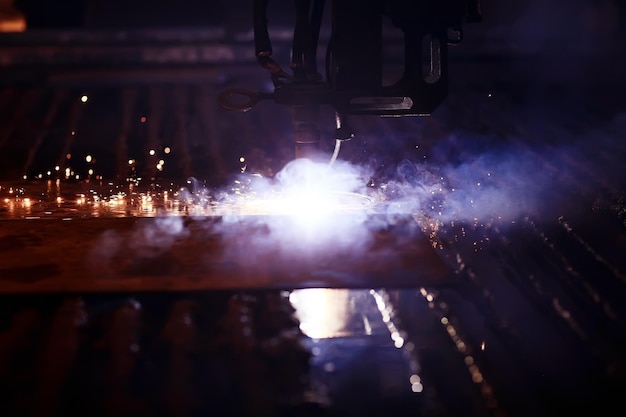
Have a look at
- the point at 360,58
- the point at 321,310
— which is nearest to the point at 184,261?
the point at 321,310

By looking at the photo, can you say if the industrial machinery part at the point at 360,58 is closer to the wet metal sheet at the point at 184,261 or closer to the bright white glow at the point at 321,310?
the wet metal sheet at the point at 184,261

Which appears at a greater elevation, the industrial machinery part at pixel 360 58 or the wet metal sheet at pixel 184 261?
the industrial machinery part at pixel 360 58

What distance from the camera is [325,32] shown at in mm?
5297

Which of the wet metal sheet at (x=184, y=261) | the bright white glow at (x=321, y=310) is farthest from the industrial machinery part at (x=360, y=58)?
the bright white glow at (x=321, y=310)

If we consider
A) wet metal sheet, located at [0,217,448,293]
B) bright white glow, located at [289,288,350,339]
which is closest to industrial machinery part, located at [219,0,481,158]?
wet metal sheet, located at [0,217,448,293]

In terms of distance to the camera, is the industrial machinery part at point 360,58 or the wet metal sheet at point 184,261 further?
the industrial machinery part at point 360,58

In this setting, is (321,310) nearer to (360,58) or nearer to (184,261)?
(184,261)

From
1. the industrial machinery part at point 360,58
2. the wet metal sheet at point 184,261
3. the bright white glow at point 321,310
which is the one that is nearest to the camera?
the bright white glow at point 321,310

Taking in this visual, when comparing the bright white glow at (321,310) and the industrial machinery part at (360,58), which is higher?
the industrial machinery part at (360,58)

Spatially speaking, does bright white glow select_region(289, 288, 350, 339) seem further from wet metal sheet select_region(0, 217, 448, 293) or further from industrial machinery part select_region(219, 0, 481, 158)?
industrial machinery part select_region(219, 0, 481, 158)

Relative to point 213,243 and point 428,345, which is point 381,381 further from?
point 213,243

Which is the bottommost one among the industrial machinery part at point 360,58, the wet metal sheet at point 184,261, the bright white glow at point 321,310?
the bright white glow at point 321,310

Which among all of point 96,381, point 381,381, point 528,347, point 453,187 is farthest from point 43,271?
point 453,187

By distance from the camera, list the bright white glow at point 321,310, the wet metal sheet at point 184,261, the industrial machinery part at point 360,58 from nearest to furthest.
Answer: the bright white glow at point 321,310
the wet metal sheet at point 184,261
the industrial machinery part at point 360,58
